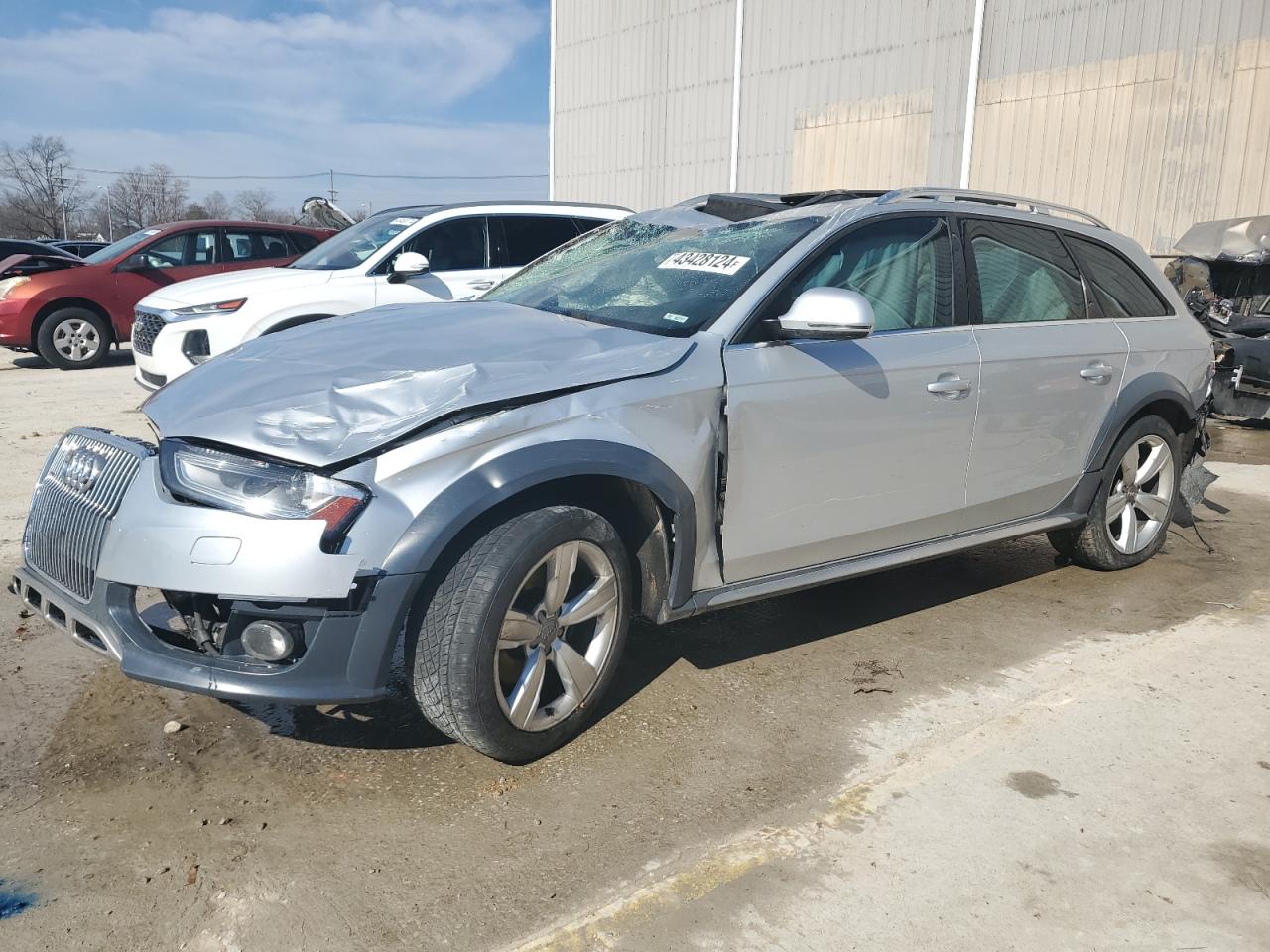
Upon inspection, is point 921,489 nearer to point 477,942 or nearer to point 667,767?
point 667,767

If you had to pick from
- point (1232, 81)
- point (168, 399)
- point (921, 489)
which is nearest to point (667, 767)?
point (921, 489)

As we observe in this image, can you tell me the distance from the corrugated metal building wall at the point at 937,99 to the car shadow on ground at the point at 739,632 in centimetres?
956

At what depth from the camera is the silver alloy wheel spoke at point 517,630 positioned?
2897 millimetres

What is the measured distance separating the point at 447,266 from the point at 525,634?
5979 mm

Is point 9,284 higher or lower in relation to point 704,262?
lower

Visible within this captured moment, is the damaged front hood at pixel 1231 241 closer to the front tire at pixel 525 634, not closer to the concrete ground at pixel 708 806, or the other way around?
the concrete ground at pixel 708 806

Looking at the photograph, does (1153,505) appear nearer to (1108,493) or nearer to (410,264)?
(1108,493)

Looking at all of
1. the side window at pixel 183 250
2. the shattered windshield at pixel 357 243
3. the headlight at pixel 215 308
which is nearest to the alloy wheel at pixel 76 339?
the side window at pixel 183 250

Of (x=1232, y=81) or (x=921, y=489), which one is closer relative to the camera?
(x=921, y=489)

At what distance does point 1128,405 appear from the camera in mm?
4707

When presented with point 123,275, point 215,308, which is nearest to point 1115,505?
point 215,308

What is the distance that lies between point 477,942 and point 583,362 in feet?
5.35

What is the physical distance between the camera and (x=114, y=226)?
93.7 meters

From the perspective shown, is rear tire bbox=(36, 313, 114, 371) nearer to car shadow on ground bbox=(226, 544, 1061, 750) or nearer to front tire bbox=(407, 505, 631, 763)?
car shadow on ground bbox=(226, 544, 1061, 750)
